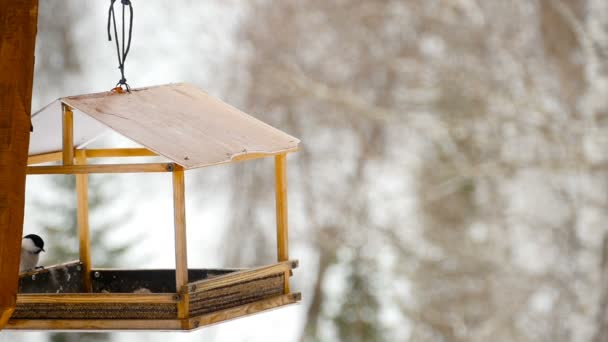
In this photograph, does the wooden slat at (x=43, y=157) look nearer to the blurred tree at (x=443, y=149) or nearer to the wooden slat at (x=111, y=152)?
the wooden slat at (x=111, y=152)

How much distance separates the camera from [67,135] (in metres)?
2.02

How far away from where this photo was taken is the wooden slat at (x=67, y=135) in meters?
1.98

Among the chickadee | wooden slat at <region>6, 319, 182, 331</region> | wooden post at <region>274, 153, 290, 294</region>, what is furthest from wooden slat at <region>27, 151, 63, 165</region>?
wooden post at <region>274, 153, 290, 294</region>

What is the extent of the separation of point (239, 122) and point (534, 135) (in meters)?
4.79

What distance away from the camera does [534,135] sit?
6.73 m

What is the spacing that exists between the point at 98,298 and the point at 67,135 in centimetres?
37

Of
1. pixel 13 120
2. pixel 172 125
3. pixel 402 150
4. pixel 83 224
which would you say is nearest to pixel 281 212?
pixel 172 125

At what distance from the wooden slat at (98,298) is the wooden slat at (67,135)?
0.29 metres

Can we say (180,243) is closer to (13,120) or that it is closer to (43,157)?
(13,120)

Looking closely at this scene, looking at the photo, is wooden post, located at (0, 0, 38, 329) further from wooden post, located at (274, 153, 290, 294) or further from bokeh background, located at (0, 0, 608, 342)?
bokeh background, located at (0, 0, 608, 342)

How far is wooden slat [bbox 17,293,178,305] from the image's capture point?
1.92 m

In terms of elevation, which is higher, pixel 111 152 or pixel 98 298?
pixel 111 152

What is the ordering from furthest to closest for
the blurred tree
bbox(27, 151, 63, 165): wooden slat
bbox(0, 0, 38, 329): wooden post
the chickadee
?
the blurred tree < the chickadee < bbox(27, 151, 63, 165): wooden slat < bbox(0, 0, 38, 329): wooden post

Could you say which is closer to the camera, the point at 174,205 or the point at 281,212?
the point at 174,205
